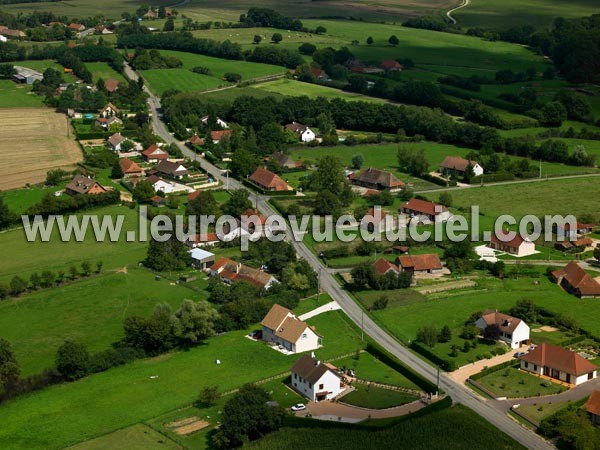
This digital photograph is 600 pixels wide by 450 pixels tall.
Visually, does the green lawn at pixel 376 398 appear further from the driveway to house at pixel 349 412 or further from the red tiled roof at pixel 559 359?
the red tiled roof at pixel 559 359

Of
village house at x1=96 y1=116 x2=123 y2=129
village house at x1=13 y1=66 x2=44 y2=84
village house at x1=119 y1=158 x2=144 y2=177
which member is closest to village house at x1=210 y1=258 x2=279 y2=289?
village house at x1=119 y1=158 x2=144 y2=177

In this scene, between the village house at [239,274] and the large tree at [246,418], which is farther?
the village house at [239,274]

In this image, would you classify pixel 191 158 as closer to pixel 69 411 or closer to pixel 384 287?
pixel 384 287

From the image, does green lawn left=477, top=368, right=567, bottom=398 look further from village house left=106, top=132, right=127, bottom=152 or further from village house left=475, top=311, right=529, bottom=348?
village house left=106, top=132, right=127, bottom=152

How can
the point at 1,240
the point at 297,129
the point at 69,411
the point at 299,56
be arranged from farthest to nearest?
1. the point at 299,56
2. the point at 297,129
3. the point at 1,240
4. the point at 69,411

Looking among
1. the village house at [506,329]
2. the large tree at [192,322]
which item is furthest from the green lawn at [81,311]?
the village house at [506,329]

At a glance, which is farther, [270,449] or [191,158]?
[191,158]

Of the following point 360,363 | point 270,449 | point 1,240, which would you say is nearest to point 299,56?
point 1,240
